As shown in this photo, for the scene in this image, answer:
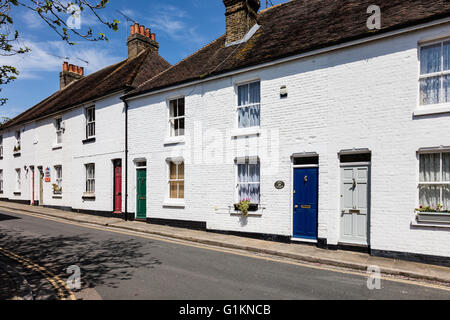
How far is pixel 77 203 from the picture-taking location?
→ 58.3 feet

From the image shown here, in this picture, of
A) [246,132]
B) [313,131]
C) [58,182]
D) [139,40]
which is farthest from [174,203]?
[139,40]

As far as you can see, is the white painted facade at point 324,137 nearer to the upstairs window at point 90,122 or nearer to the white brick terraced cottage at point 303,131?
the white brick terraced cottage at point 303,131

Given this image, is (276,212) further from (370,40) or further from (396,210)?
(370,40)

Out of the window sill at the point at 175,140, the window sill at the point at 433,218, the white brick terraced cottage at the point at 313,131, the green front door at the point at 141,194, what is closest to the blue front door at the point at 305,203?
the white brick terraced cottage at the point at 313,131

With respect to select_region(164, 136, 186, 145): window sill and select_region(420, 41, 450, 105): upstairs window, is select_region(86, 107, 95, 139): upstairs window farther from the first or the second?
select_region(420, 41, 450, 105): upstairs window

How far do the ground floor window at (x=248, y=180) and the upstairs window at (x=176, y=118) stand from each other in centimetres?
346

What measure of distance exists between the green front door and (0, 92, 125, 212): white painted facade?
5.04 ft

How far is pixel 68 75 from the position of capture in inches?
1016

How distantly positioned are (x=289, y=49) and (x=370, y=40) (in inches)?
97.3

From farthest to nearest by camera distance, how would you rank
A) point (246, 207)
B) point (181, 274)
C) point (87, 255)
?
point (246, 207) → point (87, 255) → point (181, 274)

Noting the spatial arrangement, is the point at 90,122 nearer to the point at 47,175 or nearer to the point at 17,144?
the point at 47,175

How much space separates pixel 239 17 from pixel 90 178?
444 inches

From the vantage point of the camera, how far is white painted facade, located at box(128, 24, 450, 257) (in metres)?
7.98

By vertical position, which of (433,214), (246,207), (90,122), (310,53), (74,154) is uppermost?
(310,53)
